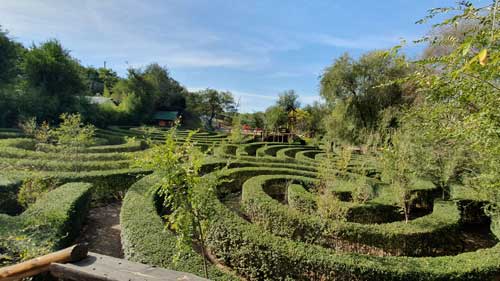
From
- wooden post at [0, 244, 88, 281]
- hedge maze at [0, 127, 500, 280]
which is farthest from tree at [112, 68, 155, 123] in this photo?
wooden post at [0, 244, 88, 281]

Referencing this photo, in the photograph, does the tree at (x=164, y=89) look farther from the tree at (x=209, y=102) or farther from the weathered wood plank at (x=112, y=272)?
the weathered wood plank at (x=112, y=272)

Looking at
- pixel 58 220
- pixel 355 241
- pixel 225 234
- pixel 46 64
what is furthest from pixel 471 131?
pixel 46 64

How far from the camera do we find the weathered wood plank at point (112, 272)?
6.51 feet

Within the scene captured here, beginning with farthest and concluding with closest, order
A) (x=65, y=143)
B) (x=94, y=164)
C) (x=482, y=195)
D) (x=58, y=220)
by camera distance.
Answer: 1. (x=65, y=143)
2. (x=94, y=164)
3. (x=482, y=195)
4. (x=58, y=220)

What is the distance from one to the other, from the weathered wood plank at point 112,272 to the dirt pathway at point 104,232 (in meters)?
3.87

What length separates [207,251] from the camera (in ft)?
19.3

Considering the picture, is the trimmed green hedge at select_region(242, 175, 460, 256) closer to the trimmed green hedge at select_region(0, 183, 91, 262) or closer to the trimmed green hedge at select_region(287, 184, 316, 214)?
the trimmed green hedge at select_region(287, 184, 316, 214)

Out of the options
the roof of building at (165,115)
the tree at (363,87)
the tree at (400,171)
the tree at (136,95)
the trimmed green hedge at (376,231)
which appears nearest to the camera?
the trimmed green hedge at (376,231)

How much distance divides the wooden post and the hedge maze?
1.03m

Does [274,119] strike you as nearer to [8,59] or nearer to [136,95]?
[136,95]

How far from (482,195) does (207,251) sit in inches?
290

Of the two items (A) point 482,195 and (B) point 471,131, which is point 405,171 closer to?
(A) point 482,195

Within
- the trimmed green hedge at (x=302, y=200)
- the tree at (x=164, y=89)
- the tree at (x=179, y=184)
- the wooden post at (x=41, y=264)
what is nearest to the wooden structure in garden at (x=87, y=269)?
the wooden post at (x=41, y=264)

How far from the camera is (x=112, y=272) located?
2033 mm
